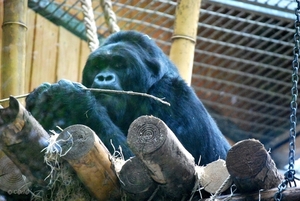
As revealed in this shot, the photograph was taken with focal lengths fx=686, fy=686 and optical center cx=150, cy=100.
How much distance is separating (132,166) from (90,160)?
18cm

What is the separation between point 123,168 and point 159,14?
3534mm

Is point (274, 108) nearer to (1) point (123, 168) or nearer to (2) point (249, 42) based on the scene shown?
(2) point (249, 42)

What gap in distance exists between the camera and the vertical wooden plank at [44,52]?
623cm

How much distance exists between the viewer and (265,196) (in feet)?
8.78

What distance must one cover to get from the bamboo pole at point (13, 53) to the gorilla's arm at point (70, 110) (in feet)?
3.99

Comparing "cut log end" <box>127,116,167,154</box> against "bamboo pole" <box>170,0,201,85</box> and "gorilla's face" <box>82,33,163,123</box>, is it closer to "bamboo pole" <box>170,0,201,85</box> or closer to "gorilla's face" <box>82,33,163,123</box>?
"gorilla's face" <box>82,33,163,123</box>

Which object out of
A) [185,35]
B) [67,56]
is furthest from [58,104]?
[67,56]

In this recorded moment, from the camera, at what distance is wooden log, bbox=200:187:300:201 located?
2584 mm

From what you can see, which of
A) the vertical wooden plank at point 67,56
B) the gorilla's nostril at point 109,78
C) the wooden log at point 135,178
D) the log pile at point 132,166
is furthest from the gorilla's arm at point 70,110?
the vertical wooden plank at point 67,56

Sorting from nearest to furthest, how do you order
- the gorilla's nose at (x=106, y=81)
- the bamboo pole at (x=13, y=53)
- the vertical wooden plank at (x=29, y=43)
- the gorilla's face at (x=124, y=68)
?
the gorilla's nose at (x=106, y=81) → the gorilla's face at (x=124, y=68) → the bamboo pole at (x=13, y=53) → the vertical wooden plank at (x=29, y=43)

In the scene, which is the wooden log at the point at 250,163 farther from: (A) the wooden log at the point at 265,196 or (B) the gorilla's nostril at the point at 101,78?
(B) the gorilla's nostril at the point at 101,78

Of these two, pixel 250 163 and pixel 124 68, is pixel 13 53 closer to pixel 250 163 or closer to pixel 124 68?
pixel 124 68

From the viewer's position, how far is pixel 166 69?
14.2 feet

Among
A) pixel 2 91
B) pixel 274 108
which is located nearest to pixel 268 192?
pixel 2 91
